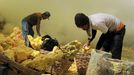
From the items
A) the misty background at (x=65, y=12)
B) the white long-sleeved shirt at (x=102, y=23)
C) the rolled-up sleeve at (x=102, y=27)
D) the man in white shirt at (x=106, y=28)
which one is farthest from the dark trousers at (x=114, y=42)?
the misty background at (x=65, y=12)

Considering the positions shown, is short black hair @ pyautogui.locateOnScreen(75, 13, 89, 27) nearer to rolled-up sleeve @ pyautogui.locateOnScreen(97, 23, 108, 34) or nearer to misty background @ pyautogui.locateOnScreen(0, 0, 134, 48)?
rolled-up sleeve @ pyautogui.locateOnScreen(97, 23, 108, 34)

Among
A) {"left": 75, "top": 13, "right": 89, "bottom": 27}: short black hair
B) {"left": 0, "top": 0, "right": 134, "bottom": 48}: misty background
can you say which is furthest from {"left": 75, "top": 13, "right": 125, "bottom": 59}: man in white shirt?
{"left": 0, "top": 0, "right": 134, "bottom": 48}: misty background

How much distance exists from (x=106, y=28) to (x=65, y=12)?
7.51m

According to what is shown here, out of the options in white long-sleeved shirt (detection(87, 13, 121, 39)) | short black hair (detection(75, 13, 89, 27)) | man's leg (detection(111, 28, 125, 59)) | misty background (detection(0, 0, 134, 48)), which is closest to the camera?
short black hair (detection(75, 13, 89, 27))

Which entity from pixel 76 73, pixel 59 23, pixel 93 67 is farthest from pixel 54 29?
pixel 93 67

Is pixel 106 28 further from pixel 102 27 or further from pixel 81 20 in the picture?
pixel 81 20

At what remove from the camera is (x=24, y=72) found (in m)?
5.36

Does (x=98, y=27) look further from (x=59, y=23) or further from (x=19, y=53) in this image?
(x=59, y=23)

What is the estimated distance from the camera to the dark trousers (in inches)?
249

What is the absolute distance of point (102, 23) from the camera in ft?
19.9

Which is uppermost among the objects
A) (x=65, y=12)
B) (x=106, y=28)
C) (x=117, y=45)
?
(x=106, y=28)

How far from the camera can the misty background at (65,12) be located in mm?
12180

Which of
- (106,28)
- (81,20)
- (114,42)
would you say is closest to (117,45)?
(114,42)

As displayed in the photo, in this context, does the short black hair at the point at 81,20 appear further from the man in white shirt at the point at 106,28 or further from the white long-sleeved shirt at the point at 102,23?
the white long-sleeved shirt at the point at 102,23
